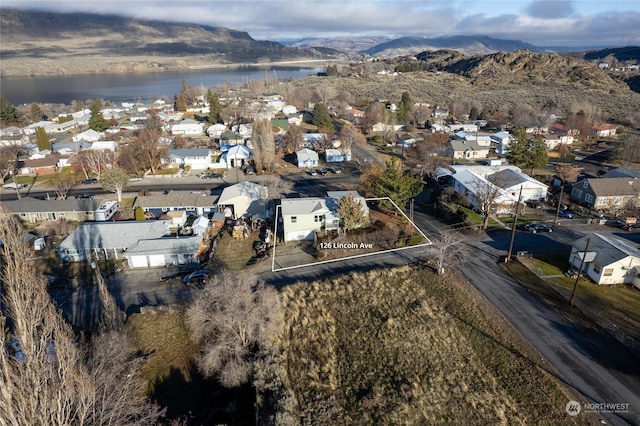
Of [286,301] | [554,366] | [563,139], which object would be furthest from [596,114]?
[286,301]

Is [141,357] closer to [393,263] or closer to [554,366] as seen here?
[393,263]

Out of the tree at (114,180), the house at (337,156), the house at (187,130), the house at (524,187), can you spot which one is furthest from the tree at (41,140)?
the house at (524,187)

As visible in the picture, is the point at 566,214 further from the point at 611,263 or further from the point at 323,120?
the point at 323,120

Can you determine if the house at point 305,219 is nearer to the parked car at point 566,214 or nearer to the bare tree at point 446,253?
the bare tree at point 446,253

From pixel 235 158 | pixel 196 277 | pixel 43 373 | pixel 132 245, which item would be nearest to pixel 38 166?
pixel 235 158

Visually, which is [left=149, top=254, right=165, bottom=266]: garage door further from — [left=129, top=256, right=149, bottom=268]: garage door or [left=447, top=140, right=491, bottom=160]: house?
[left=447, top=140, right=491, bottom=160]: house
